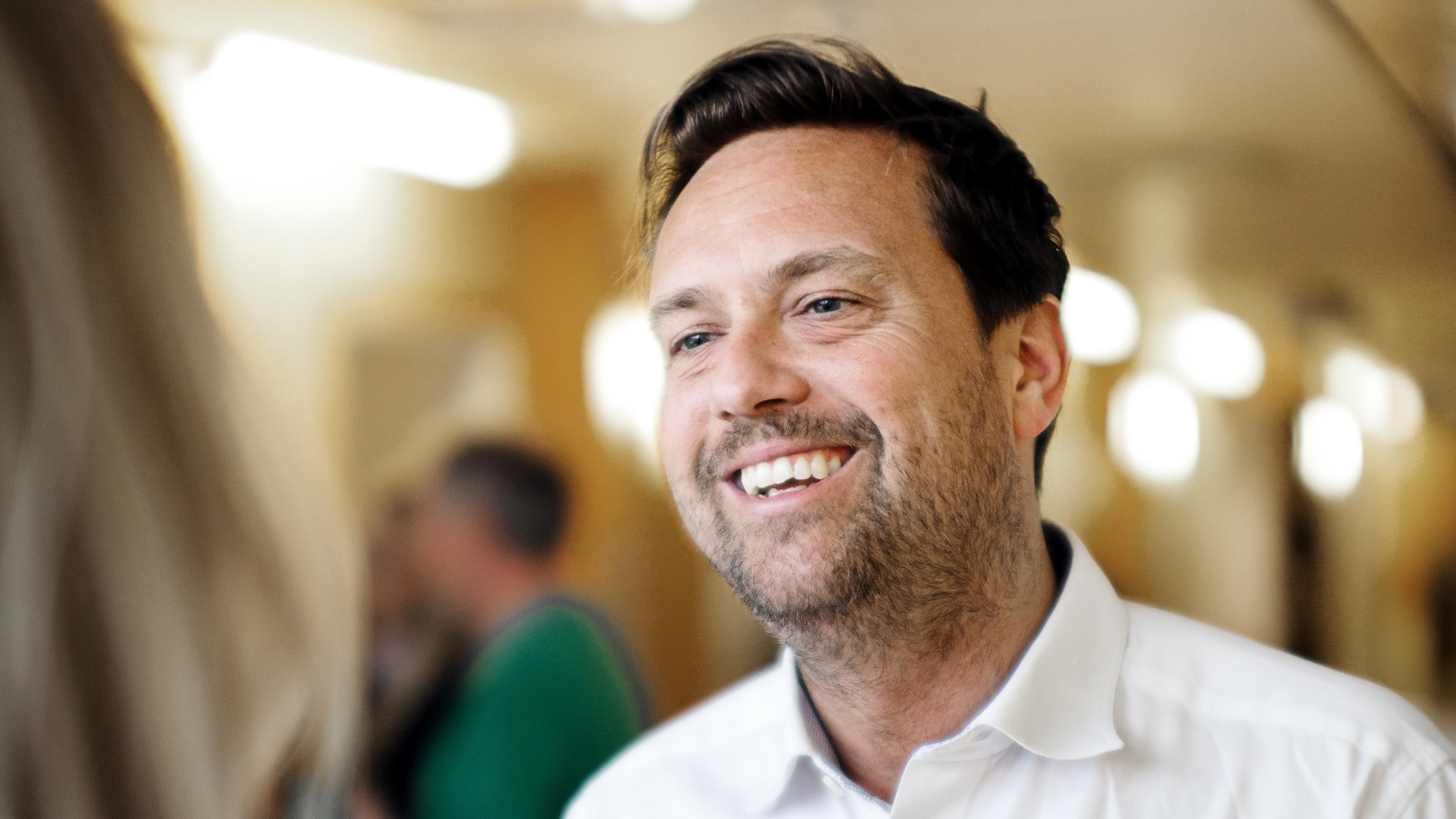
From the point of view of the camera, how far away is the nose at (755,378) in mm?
948

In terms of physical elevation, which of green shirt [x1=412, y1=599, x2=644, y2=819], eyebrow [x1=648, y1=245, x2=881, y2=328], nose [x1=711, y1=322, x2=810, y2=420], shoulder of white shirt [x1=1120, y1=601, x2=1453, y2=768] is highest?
eyebrow [x1=648, y1=245, x2=881, y2=328]

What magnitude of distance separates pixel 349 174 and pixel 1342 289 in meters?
1.41

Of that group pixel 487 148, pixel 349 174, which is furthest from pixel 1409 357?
pixel 349 174

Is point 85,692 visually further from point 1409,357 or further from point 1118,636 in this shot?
point 1409,357

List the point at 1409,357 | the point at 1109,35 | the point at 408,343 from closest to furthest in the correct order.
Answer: the point at 1409,357, the point at 1109,35, the point at 408,343

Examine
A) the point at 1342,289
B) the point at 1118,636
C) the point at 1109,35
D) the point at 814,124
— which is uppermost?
the point at 1109,35

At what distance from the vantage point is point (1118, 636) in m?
0.96

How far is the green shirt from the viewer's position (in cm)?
151

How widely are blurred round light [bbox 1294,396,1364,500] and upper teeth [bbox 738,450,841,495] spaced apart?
64cm

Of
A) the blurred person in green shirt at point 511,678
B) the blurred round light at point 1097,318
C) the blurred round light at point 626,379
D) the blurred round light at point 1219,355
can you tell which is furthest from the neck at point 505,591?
the blurred round light at point 1219,355

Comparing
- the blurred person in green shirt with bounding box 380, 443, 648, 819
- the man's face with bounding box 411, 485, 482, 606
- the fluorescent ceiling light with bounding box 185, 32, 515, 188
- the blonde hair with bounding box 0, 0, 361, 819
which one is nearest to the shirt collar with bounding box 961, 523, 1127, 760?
the blonde hair with bounding box 0, 0, 361, 819

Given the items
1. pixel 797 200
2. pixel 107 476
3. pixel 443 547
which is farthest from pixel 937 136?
pixel 443 547

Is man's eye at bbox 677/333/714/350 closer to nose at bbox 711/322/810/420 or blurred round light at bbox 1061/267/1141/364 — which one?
nose at bbox 711/322/810/420

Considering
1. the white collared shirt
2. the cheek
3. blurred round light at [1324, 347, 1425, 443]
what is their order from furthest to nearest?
1. blurred round light at [1324, 347, 1425, 443]
2. the cheek
3. the white collared shirt
